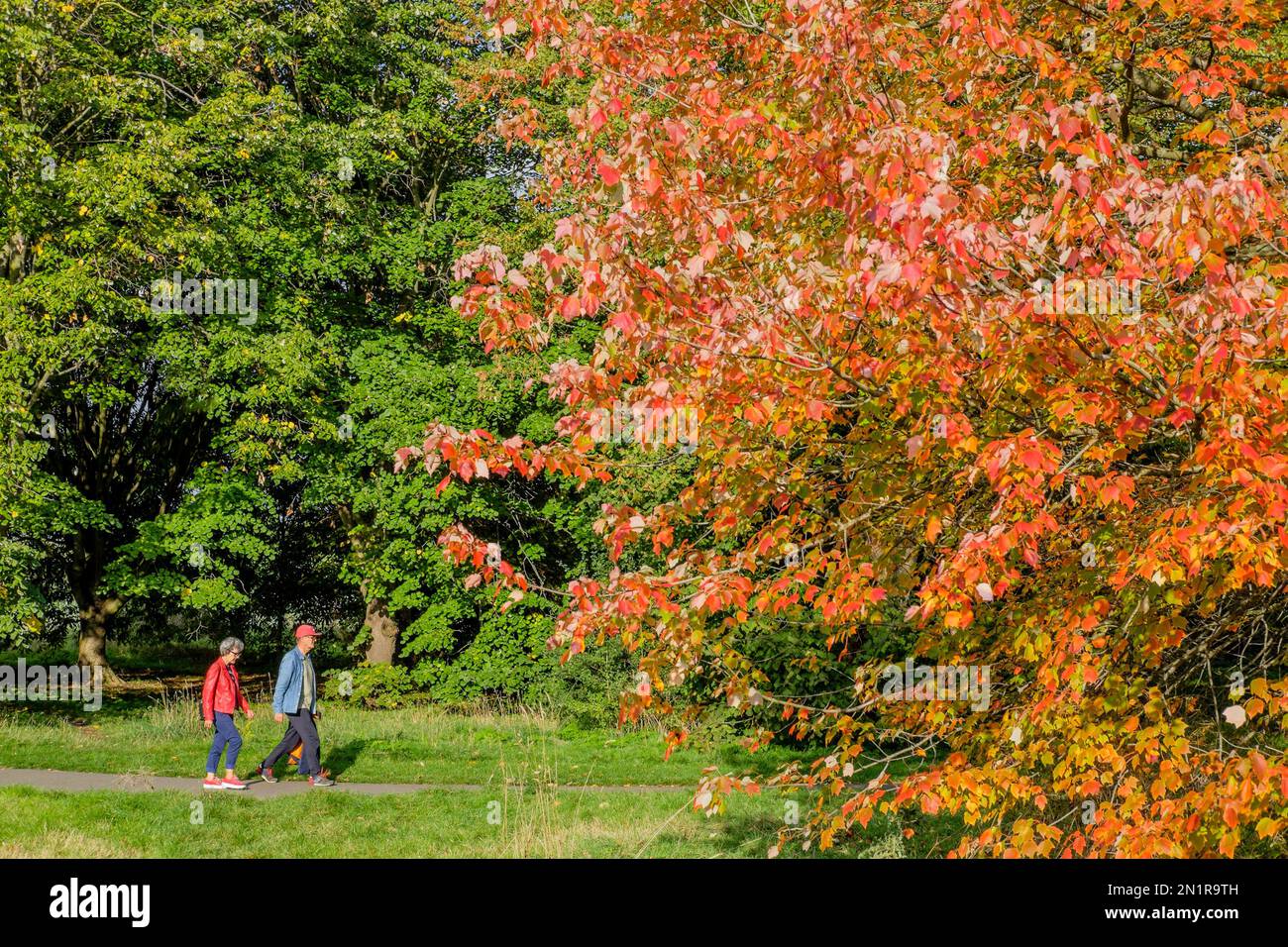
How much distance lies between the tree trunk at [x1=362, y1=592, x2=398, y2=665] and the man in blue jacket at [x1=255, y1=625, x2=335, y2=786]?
38.0ft

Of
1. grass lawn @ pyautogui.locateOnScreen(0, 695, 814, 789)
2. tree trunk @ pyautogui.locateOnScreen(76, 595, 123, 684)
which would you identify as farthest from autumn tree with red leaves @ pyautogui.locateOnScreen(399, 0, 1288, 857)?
tree trunk @ pyautogui.locateOnScreen(76, 595, 123, 684)

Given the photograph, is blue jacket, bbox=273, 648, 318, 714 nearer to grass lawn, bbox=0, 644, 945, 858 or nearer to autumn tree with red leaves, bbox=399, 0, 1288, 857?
grass lawn, bbox=0, 644, 945, 858

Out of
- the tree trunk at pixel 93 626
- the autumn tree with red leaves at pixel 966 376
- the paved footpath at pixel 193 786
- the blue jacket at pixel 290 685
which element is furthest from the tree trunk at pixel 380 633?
the autumn tree with red leaves at pixel 966 376

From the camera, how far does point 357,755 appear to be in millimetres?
14484

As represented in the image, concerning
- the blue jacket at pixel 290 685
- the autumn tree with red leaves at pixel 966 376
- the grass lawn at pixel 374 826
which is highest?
A: the autumn tree with red leaves at pixel 966 376

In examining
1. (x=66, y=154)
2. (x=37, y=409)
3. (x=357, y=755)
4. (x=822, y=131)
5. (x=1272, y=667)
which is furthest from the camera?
(x=37, y=409)

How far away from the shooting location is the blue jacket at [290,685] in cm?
1191

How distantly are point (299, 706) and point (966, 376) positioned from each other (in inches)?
353

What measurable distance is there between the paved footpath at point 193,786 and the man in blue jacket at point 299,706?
0.20m

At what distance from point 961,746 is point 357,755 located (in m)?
10.1

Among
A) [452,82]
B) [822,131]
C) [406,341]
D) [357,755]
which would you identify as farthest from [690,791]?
[452,82]

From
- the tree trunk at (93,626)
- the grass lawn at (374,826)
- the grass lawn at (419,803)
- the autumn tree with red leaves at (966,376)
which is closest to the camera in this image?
the autumn tree with red leaves at (966,376)

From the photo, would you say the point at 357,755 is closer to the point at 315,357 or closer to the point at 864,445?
the point at 315,357

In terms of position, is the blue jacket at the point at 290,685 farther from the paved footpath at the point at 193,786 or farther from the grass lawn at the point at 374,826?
the grass lawn at the point at 374,826
